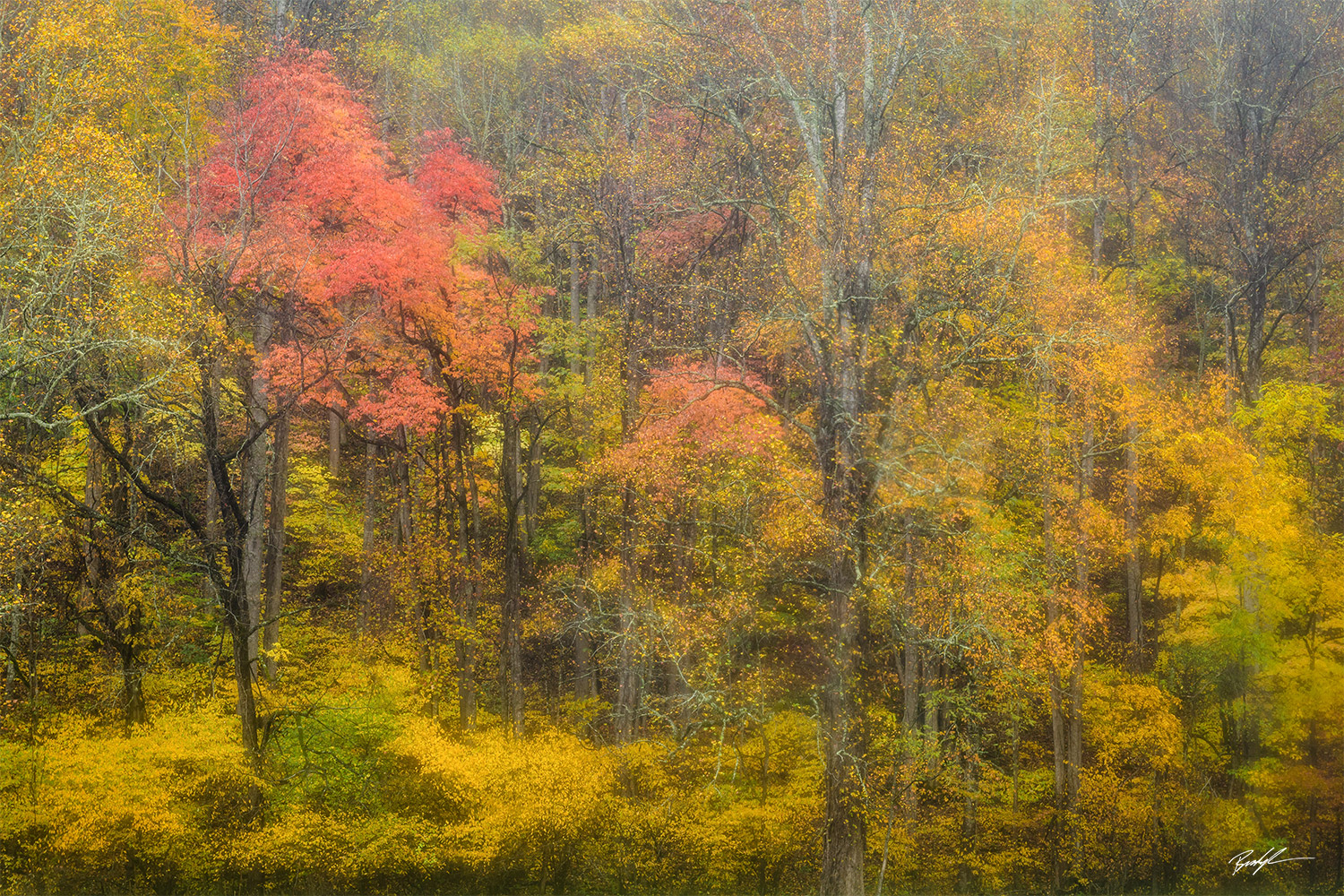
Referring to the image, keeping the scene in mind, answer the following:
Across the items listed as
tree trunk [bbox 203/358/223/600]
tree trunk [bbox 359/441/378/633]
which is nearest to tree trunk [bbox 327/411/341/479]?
tree trunk [bbox 203/358/223/600]

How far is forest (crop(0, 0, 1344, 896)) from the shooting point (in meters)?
14.5

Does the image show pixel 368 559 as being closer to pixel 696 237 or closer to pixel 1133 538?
pixel 696 237

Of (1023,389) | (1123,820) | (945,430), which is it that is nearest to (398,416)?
(945,430)

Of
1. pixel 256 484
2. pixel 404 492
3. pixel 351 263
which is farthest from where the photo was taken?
pixel 404 492

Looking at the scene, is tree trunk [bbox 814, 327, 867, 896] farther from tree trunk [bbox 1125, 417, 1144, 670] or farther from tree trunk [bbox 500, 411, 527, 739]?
tree trunk [bbox 1125, 417, 1144, 670]

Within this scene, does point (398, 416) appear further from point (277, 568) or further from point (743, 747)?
point (743, 747)

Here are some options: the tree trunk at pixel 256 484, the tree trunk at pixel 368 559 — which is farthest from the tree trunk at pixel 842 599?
the tree trunk at pixel 368 559

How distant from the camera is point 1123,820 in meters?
17.6

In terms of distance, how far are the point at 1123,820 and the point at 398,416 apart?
51.7 ft

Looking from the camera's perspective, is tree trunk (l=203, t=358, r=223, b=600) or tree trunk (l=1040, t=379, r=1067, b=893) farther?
tree trunk (l=1040, t=379, r=1067, b=893)

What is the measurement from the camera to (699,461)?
18.8 metres

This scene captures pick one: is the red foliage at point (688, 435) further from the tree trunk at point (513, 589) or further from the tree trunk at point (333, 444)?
the tree trunk at point (333, 444)
